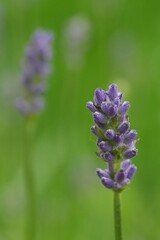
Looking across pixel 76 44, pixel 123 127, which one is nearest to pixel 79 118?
A: pixel 76 44

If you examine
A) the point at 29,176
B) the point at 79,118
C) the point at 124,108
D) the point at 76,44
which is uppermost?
the point at 76,44

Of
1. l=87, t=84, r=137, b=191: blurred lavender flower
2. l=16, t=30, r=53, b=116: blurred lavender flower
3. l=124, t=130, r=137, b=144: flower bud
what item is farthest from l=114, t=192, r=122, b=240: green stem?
l=16, t=30, r=53, b=116: blurred lavender flower

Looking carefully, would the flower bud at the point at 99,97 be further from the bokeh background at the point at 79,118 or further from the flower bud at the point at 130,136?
the bokeh background at the point at 79,118

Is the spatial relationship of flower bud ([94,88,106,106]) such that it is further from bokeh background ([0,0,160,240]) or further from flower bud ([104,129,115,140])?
bokeh background ([0,0,160,240])

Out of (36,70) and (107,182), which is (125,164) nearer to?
(107,182)

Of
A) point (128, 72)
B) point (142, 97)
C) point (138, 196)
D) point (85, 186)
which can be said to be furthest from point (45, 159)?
point (128, 72)

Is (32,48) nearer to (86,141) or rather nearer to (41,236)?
(41,236)

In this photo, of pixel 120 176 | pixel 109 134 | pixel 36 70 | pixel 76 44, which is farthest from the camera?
pixel 76 44
